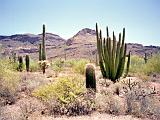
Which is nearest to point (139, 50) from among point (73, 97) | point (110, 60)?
point (110, 60)

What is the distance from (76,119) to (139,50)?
12475 cm

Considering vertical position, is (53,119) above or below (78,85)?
below

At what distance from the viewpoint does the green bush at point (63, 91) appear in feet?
49.8

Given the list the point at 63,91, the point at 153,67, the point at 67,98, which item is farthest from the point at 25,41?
the point at 67,98

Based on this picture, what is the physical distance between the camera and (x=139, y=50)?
446ft

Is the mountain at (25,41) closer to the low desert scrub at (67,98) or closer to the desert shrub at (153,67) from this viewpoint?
the desert shrub at (153,67)

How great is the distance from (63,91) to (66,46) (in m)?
129

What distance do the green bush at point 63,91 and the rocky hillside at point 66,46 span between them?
9233 cm

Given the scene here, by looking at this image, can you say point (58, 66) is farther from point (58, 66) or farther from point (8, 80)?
point (8, 80)

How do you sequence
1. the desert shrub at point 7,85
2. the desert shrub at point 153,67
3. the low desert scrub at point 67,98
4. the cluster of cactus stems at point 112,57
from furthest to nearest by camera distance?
the desert shrub at point 153,67, the cluster of cactus stems at point 112,57, the desert shrub at point 7,85, the low desert scrub at point 67,98

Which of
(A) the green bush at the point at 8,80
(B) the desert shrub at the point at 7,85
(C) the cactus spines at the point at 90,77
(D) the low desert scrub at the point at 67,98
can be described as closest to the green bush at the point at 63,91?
(D) the low desert scrub at the point at 67,98

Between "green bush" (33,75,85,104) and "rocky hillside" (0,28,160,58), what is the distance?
92335mm

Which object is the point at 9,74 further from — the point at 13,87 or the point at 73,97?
the point at 73,97

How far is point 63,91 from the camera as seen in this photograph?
15.4 metres
